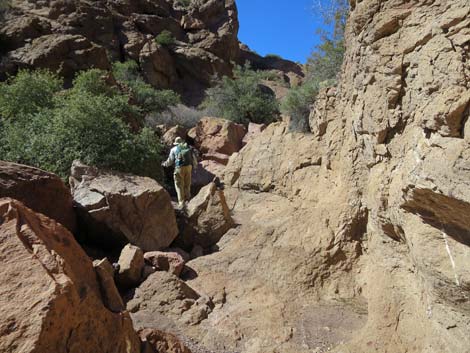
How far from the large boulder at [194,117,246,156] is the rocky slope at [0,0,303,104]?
633cm

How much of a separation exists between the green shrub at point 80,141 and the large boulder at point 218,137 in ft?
8.68

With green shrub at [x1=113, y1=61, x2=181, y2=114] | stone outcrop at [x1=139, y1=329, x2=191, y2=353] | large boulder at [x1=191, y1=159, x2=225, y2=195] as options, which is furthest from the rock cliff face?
green shrub at [x1=113, y1=61, x2=181, y2=114]

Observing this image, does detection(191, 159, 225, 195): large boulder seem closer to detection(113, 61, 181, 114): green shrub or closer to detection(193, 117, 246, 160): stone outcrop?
detection(193, 117, 246, 160): stone outcrop

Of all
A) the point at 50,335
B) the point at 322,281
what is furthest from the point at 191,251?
the point at 50,335

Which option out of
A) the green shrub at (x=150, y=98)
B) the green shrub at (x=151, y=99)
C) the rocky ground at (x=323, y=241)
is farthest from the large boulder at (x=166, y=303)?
the green shrub at (x=151, y=99)

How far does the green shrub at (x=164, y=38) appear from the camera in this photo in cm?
2308

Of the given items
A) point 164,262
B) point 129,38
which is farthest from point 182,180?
point 129,38

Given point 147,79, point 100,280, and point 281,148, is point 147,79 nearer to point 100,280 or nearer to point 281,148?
point 281,148

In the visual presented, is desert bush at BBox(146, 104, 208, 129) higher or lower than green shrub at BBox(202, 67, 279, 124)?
lower

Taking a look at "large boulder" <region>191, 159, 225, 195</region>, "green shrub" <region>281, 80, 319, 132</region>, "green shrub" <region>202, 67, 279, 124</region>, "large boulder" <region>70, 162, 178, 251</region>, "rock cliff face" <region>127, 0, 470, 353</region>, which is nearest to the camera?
"rock cliff face" <region>127, 0, 470, 353</region>

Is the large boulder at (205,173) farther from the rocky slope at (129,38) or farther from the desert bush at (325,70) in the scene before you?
the rocky slope at (129,38)

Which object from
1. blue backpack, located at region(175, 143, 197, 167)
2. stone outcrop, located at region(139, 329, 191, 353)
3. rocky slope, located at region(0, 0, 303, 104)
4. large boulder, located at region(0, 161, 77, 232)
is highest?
rocky slope, located at region(0, 0, 303, 104)

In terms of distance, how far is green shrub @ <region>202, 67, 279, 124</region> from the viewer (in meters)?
15.3

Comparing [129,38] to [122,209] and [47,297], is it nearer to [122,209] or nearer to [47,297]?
[122,209]
